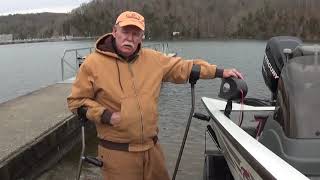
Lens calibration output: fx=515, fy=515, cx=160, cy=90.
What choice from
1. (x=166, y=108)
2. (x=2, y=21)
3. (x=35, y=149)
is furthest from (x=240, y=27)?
(x=35, y=149)

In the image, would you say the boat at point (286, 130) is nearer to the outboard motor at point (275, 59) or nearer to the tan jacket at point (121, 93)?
the tan jacket at point (121, 93)

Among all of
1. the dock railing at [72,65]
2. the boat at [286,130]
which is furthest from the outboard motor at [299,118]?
the dock railing at [72,65]

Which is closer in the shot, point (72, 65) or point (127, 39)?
point (127, 39)

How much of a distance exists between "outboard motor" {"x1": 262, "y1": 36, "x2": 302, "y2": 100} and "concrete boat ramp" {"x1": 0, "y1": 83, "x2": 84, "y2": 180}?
3171 millimetres

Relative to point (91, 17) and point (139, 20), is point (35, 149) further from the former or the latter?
point (91, 17)

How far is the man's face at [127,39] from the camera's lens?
3654mm

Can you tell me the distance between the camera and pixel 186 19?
136750 millimetres

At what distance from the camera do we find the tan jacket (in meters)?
3.61

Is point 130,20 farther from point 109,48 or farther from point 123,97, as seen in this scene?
point 123,97

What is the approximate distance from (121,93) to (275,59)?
2.88 m

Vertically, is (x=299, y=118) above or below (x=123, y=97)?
below

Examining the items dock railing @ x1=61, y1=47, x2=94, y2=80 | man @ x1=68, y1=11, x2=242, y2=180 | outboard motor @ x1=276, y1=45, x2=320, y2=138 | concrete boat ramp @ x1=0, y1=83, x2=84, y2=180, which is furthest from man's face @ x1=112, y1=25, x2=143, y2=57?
dock railing @ x1=61, y1=47, x2=94, y2=80

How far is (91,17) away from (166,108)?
4737 inches

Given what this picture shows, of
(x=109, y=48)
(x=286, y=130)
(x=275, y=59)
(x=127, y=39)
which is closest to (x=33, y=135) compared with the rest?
(x=275, y=59)
